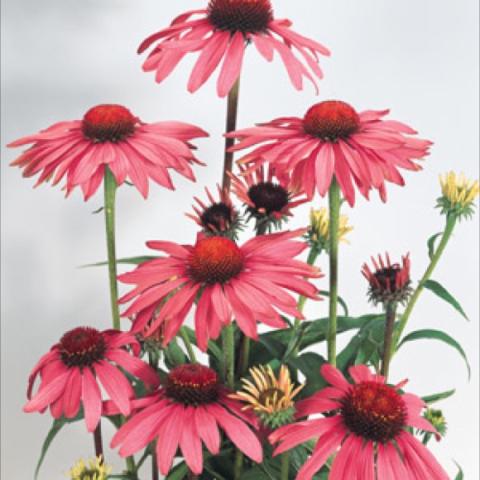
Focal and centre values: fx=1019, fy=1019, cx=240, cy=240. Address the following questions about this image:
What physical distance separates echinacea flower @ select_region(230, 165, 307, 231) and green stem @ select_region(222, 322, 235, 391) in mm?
114

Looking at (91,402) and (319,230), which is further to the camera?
(319,230)

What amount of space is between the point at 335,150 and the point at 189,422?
244 millimetres

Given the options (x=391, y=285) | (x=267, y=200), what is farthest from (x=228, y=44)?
(x=391, y=285)

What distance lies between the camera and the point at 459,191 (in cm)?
95

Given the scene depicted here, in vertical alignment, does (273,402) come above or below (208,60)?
below

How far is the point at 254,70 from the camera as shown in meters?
1.39

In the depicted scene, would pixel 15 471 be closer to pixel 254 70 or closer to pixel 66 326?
pixel 66 326

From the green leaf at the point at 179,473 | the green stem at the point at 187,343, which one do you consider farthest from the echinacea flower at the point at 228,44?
the green leaf at the point at 179,473

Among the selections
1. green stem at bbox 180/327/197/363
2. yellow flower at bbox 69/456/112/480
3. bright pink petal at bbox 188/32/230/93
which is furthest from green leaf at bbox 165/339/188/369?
bright pink petal at bbox 188/32/230/93

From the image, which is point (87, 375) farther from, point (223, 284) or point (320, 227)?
point (320, 227)

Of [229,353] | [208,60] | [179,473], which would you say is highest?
[208,60]

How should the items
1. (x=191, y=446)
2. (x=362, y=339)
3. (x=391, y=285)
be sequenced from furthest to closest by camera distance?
(x=362, y=339)
(x=391, y=285)
(x=191, y=446)

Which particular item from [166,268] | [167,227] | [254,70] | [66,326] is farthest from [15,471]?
[166,268]

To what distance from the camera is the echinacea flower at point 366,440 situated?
75 centimetres
